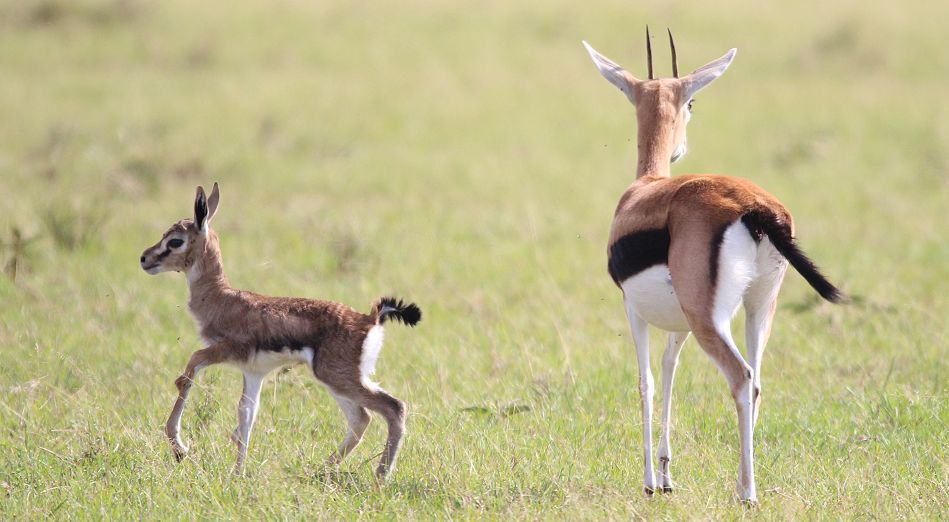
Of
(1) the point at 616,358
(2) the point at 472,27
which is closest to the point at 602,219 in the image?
(1) the point at 616,358

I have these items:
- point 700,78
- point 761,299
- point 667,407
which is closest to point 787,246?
point 761,299

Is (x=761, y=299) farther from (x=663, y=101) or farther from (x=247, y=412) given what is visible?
(x=247, y=412)

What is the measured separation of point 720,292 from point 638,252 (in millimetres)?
410

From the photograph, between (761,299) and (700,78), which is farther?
(700,78)

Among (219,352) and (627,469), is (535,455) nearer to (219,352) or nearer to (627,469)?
(627,469)

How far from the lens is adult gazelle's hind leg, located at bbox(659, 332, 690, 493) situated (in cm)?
479

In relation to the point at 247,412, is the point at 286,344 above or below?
above

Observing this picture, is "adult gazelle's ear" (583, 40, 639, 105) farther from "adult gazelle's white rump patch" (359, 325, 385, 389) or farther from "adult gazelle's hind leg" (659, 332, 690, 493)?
"adult gazelle's white rump patch" (359, 325, 385, 389)

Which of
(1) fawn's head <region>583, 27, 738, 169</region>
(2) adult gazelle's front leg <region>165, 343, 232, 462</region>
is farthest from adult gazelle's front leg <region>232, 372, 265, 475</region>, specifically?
(1) fawn's head <region>583, 27, 738, 169</region>

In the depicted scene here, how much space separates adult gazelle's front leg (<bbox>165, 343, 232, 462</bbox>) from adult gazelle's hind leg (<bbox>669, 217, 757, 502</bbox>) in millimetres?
1842

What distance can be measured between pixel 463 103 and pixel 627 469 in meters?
11.1

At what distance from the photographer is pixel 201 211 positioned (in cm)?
519

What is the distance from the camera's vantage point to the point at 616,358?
6.73 metres

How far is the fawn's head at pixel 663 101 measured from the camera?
562 cm
